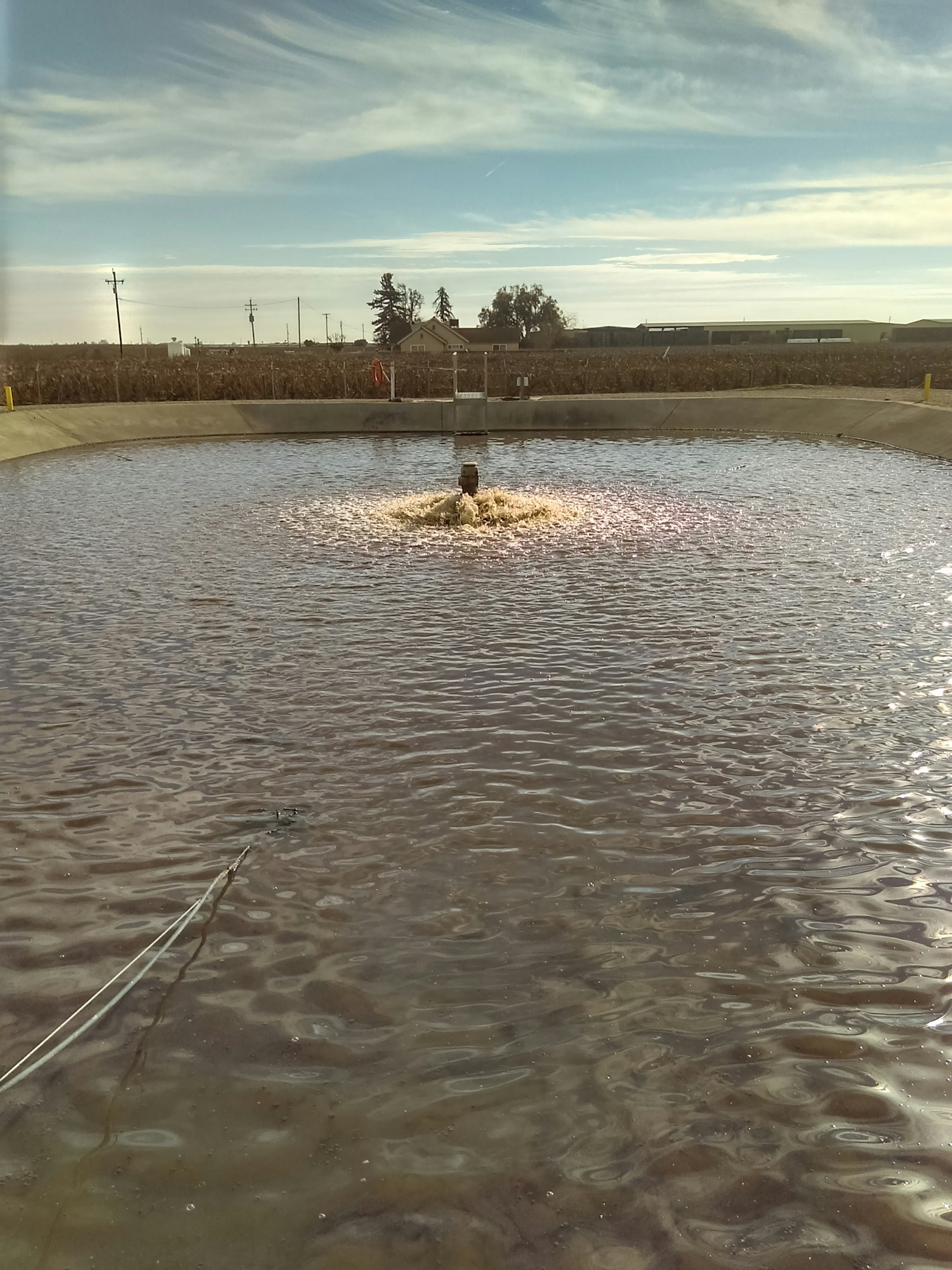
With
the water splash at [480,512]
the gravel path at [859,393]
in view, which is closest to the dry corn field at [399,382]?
the gravel path at [859,393]

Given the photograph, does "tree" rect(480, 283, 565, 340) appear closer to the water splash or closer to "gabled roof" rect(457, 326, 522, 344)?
"gabled roof" rect(457, 326, 522, 344)

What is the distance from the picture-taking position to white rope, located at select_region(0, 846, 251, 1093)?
3693 millimetres

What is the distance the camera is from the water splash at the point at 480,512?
52.7 feet

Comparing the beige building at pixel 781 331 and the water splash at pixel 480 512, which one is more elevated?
the beige building at pixel 781 331

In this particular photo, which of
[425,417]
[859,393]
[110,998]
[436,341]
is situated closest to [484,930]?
[110,998]

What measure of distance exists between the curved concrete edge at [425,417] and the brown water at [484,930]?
21210 millimetres

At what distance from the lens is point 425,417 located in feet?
107

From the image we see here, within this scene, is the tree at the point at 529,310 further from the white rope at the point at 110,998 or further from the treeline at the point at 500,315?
the white rope at the point at 110,998

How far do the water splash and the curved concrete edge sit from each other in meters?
15.2

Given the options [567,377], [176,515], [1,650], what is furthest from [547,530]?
[567,377]

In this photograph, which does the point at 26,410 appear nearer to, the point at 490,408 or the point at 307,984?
the point at 490,408

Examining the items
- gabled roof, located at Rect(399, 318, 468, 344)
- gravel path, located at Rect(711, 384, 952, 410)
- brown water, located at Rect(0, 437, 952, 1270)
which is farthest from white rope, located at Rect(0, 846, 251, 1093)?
gabled roof, located at Rect(399, 318, 468, 344)

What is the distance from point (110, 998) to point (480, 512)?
13.0 meters

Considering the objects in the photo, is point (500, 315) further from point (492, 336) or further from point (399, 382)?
point (399, 382)
